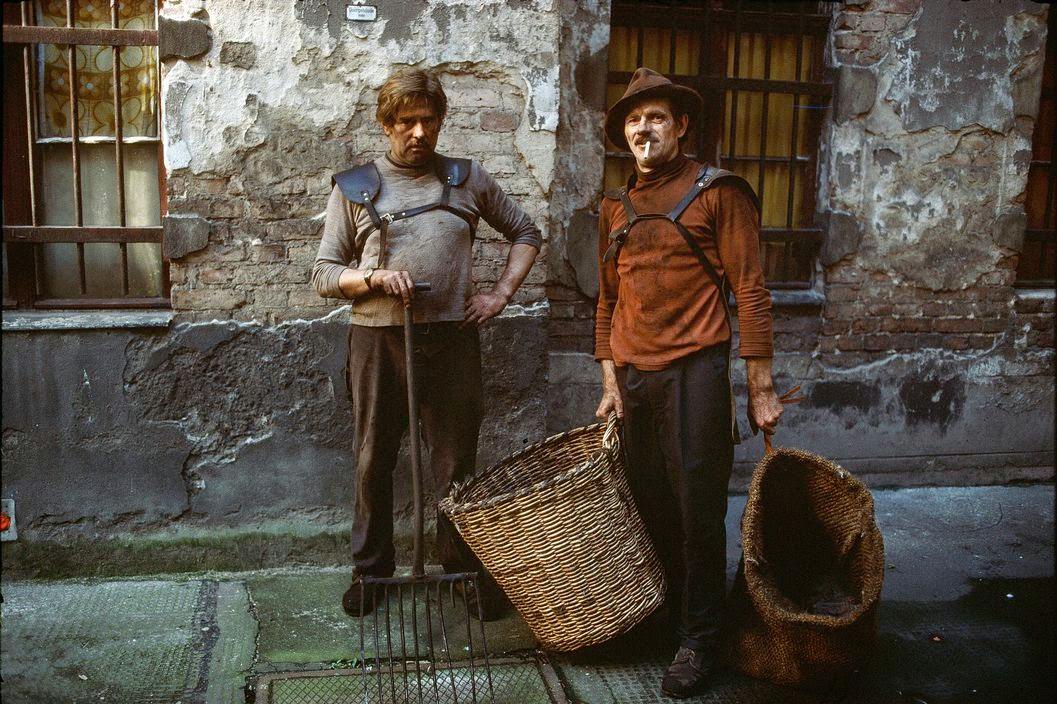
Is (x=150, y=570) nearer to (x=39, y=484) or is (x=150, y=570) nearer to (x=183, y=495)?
(x=183, y=495)

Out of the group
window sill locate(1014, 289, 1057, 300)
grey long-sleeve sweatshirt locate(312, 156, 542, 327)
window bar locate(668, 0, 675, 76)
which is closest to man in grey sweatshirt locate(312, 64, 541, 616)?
grey long-sleeve sweatshirt locate(312, 156, 542, 327)

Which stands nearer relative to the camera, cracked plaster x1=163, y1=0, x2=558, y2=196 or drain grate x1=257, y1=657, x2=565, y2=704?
drain grate x1=257, y1=657, x2=565, y2=704

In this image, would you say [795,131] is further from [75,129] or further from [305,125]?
[75,129]

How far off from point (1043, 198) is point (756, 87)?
197 cm

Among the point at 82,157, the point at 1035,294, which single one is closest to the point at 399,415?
the point at 82,157

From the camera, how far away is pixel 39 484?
373 centimetres

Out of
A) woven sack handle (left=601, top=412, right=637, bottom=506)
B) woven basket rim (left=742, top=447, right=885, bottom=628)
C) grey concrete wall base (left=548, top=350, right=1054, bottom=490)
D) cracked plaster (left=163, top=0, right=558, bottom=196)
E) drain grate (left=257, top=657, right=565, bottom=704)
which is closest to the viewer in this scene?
woven basket rim (left=742, top=447, right=885, bottom=628)

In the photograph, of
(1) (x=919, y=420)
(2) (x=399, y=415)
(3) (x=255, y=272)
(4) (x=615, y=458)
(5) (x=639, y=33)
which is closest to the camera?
(4) (x=615, y=458)

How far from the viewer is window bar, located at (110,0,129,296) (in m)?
3.83

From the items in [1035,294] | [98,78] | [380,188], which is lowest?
[1035,294]

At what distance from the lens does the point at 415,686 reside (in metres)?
2.96

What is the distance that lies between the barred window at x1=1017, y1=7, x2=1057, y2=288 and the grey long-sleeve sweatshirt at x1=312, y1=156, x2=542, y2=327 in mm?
3646

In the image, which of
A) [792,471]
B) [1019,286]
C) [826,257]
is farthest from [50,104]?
[1019,286]

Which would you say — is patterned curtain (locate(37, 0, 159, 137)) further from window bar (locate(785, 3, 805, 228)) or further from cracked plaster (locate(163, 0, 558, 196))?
window bar (locate(785, 3, 805, 228))
